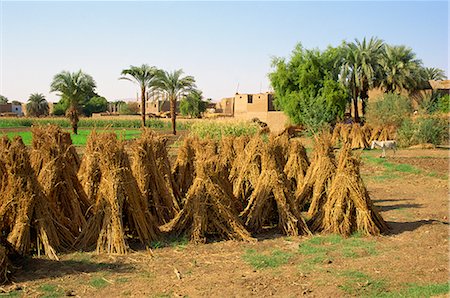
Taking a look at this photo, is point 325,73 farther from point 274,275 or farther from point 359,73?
point 274,275

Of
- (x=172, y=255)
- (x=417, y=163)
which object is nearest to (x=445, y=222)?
(x=172, y=255)

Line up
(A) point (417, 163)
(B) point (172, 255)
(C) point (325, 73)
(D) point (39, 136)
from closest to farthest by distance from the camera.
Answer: (B) point (172, 255) → (D) point (39, 136) → (A) point (417, 163) → (C) point (325, 73)

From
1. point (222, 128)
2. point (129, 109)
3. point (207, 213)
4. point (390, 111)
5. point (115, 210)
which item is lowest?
point (207, 213)

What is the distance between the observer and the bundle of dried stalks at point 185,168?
9.34 metres

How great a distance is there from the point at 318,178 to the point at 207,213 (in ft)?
7.99

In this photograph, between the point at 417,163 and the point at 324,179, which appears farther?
the point at 417,163

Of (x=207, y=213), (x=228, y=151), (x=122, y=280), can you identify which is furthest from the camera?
(x=228, y=151)

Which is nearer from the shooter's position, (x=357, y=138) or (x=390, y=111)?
(x=357, y=138)

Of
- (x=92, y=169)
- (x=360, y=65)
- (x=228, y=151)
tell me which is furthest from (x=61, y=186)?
(x=360, y=65)

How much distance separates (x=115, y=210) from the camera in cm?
674

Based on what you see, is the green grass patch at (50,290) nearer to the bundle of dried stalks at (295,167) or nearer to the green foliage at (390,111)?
the bundle of dried stalks at (295,167)

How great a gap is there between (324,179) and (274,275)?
3316mm

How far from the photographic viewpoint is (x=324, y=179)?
8.67m

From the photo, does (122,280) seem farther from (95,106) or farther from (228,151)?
(95,106)
